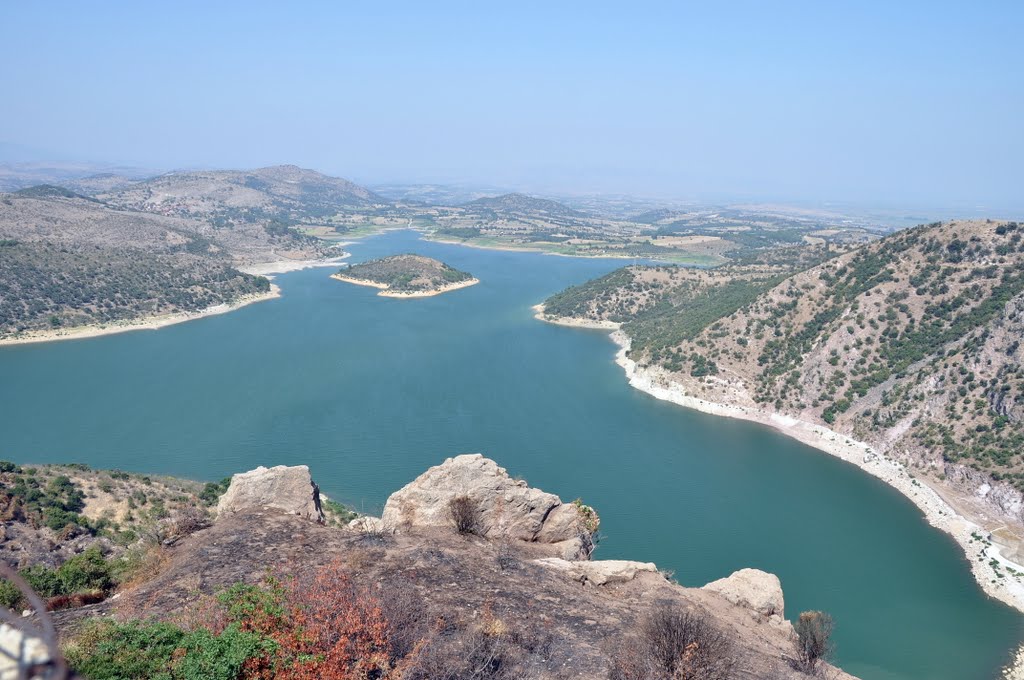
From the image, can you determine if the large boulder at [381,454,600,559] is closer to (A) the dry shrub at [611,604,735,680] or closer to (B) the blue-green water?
(A) the dry shrub at [611,604,735,680]

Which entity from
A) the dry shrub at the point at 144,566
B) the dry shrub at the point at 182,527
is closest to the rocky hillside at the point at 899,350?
the dry shrub at the point at 182,527

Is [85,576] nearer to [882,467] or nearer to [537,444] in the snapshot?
[537,444]

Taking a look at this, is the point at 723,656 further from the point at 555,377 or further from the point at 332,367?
the point at 332,367

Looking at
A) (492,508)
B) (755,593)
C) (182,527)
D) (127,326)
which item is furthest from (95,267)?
(755,593)

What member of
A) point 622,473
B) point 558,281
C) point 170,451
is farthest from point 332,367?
point 558,281

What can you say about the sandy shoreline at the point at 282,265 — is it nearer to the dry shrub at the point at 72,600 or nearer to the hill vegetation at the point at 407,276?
the hill vegetation at the point at 407,276

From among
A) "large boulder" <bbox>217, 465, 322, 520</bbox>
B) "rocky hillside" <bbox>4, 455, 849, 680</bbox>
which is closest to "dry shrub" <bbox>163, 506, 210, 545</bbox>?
"rocky hillside" <bbox>4, 455, 849, 680</bbox>
